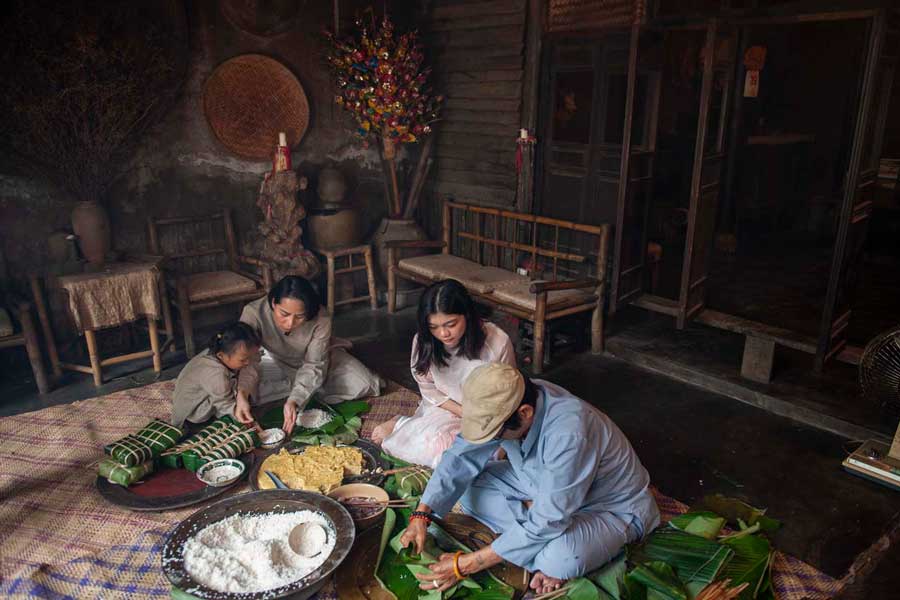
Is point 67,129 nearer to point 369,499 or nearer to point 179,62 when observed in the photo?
point 179,62

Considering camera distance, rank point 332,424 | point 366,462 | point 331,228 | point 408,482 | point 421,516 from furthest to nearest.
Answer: point 331,228 → point 332,424 → point 366,462 → point 408,482 → point 421,516

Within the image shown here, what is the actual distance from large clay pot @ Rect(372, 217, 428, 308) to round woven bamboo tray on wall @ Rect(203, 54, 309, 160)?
3.91 ft

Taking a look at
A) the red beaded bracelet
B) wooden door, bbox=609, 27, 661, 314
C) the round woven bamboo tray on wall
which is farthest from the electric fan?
the round woven bamboo tray on wall

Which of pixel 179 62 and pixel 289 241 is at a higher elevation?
pixel 179 62

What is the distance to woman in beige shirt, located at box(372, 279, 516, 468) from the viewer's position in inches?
124

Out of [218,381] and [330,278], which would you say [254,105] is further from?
[218,381]

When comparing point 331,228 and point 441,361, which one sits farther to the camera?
point 331,228

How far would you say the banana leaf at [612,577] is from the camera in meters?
2.39

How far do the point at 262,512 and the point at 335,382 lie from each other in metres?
1.45

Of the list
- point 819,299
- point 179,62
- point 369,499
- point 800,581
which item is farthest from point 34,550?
point 819,299

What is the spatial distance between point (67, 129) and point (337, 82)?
96.4 inches

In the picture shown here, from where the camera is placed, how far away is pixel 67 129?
184 inches

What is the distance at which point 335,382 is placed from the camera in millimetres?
Result: 4117

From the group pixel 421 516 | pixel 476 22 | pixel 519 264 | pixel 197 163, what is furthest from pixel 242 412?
pixel 476 22
